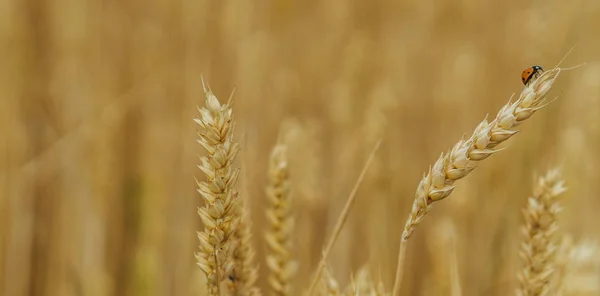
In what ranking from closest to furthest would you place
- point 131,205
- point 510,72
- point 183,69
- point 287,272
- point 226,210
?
point 226,210 < point 287,272 < point 131,205 < point 183,69 < point 510,72

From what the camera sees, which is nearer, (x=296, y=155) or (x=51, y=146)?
(x=296, y=155)

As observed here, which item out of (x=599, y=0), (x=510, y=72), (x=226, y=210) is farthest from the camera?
(x=510, y=72)

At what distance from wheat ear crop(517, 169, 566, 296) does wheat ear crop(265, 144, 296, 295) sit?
0.24 m

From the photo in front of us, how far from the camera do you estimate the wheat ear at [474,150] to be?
0.45m

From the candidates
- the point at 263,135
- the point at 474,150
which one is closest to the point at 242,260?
the point at 474,150

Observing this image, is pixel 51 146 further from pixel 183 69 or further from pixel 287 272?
pixel 287 272

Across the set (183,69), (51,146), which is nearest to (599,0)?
(183,69)

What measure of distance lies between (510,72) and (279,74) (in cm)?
84

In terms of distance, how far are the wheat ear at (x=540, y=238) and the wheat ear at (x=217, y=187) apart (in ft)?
0.97

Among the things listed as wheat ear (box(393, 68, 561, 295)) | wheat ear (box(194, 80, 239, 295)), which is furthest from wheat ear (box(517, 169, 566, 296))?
wheat ear (box(194, 80, 239, 295))

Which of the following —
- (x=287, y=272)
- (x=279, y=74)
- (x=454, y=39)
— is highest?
(x=454, y=39)

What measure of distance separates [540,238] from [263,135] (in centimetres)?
105

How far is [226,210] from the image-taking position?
504mm

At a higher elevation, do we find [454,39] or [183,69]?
[454,39]
